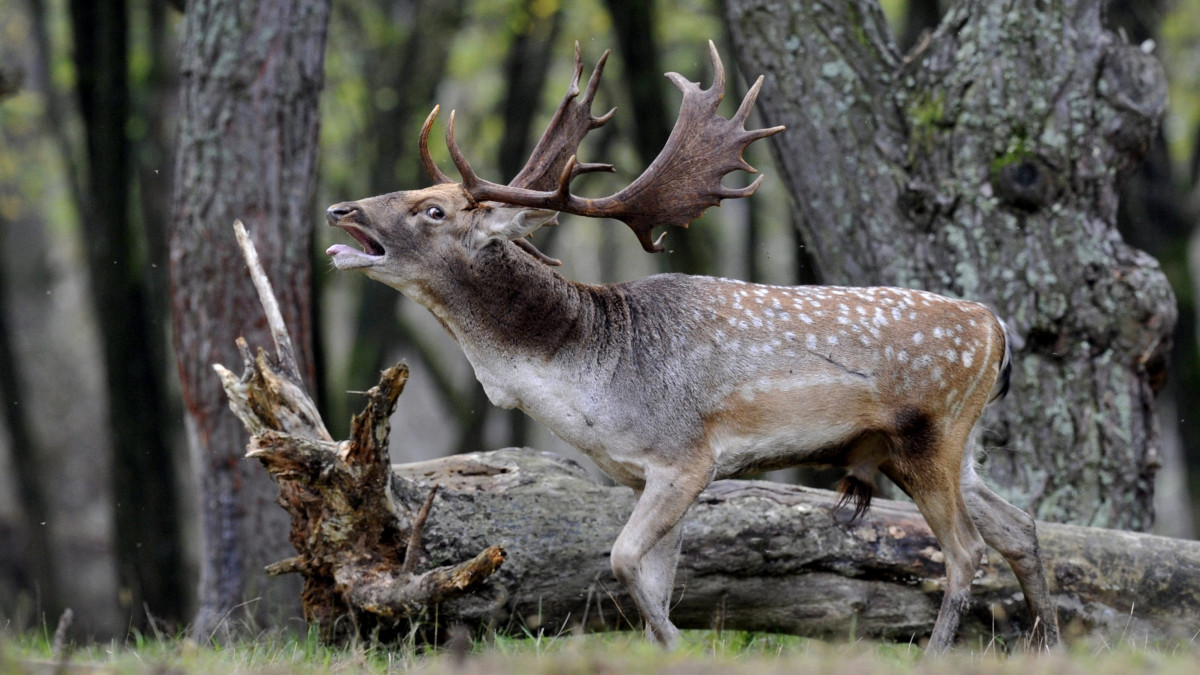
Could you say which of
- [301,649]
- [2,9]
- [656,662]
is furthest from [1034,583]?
[2,9]

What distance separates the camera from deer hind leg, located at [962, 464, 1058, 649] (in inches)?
241

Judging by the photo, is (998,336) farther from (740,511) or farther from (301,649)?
(301,649)

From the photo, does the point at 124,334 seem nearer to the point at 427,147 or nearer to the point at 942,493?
the point at 427,147

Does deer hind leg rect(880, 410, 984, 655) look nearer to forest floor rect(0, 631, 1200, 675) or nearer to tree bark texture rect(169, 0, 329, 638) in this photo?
forest floor rect(0, 631, 1200, 675)

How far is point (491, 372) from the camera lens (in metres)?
5.83

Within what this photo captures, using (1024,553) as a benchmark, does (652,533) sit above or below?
above

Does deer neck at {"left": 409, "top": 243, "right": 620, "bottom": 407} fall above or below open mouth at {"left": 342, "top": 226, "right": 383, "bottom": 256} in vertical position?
below

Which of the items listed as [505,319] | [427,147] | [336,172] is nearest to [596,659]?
[505,319]

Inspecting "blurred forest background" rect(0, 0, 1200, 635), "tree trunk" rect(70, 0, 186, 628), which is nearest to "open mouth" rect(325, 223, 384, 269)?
"blurred forest background" rect(0, 0, 1200, 635)

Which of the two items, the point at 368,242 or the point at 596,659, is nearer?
the point at 596,659

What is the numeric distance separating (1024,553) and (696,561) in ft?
5.31

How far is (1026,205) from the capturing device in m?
7.37

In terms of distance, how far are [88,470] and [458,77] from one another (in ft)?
30.4

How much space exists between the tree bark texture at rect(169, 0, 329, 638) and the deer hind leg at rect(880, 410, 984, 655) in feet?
12.9
